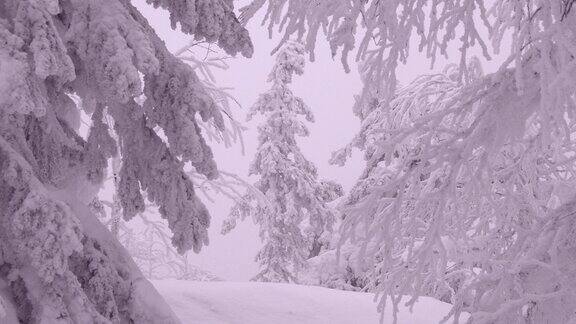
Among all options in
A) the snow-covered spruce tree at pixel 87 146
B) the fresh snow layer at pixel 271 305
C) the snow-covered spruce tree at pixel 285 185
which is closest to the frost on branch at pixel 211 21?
the snow-covered spruce tree at pixel 87 146

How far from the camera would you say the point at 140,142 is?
4.61 meters

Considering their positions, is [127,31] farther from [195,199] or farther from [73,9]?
[195,199]

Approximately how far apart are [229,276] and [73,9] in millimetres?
111154

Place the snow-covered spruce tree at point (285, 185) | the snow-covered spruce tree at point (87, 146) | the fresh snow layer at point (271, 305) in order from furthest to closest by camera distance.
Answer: the snow-covered spruce tree at point (285, 185), the fresh snow layer at point (271, 305), the snow-covered spruce tree at point (87, 146)

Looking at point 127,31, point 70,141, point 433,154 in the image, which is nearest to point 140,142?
point 70,141

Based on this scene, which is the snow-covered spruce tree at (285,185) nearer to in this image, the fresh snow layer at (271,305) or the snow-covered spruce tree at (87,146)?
the fresh snow layer at (271,305)

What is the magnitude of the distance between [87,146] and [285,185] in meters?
13.9

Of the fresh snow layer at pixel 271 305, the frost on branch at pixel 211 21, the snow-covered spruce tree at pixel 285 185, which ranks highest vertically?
the snow-covered spruce tree at pixel 285 185

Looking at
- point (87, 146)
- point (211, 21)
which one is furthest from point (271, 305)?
point (211, 21)

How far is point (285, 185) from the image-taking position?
1858 cm

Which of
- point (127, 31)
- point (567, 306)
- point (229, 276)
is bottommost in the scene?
point (567, 306)

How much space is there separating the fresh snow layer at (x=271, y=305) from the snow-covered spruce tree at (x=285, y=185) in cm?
963

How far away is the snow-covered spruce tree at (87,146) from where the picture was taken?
3.13 meters

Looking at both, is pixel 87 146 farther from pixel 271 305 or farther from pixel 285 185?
pixel 285 185
